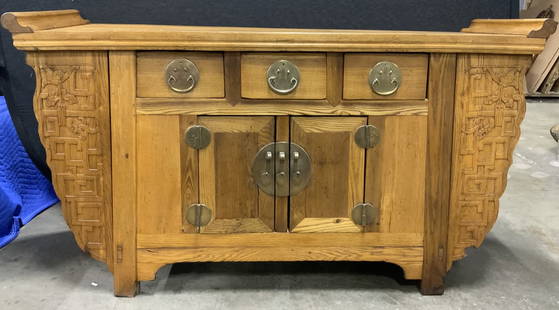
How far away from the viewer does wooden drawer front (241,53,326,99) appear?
1.54m

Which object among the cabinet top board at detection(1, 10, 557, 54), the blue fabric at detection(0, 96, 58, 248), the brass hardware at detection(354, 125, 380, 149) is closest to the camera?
the cabinet top board at detection(1, 10, 557, 54)

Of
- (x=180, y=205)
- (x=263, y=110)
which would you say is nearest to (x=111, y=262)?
(x=180, y=205)

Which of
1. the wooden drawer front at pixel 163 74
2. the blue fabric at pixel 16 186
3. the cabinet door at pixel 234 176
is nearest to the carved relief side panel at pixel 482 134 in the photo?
the cabinet door at pixel 234 176

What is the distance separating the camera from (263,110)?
5.13ft

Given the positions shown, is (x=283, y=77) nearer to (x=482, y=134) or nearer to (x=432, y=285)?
(x=482, y=134)

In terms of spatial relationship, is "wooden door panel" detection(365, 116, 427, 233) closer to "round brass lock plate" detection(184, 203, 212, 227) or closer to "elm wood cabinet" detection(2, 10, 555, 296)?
"elm wood cabinet" detection(2, 10, 555, 296)

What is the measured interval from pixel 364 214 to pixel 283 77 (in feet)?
1.51

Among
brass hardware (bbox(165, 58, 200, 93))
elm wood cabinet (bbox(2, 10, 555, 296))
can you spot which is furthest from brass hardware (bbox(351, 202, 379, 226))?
brass hardware (bbox(165, 58, 200, 93))

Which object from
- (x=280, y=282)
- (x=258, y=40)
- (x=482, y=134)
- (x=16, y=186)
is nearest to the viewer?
(x=258, y=40)

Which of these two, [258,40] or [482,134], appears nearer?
[258,40]

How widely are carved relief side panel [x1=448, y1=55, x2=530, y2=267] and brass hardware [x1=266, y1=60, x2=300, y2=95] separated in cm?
46

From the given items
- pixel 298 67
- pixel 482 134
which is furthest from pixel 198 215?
pixel 482 134

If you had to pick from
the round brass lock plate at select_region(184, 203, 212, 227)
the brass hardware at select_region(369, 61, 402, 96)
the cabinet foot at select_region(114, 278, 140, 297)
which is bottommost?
the cabinet foot at select_region(114, 278, 140, 297)

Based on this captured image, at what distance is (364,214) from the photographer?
1.63m
